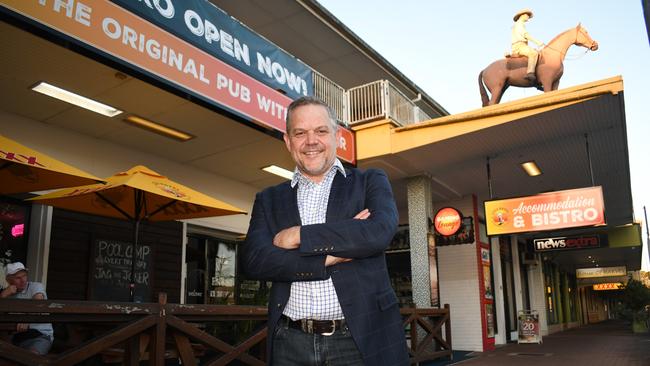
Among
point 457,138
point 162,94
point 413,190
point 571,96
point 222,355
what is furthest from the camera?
point 413,190

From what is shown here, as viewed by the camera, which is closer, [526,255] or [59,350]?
[59,350]

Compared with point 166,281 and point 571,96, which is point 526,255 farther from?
point 166,281

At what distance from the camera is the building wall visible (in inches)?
479

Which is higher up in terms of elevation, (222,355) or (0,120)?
(0,120)

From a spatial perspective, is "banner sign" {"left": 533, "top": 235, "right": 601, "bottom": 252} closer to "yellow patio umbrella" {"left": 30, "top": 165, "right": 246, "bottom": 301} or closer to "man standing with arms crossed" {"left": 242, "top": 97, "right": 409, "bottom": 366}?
"yellow patio umbrella" {"left": 30, "top": 165, "right": 246, "bottom": 301}

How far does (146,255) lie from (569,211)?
7.18 m

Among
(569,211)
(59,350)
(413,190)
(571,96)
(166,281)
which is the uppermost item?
(571,96)

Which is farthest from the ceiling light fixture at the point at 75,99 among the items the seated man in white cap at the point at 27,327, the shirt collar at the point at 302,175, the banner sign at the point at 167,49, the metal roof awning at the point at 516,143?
the shirt collar at the point at 302,175

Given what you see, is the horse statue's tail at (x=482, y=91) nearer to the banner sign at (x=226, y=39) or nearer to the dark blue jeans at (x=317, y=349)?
the banner sign at (x=226, y=39)

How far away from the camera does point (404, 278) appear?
13.8m

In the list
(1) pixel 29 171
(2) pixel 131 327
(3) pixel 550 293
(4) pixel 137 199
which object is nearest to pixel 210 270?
(4) pixel 137 199

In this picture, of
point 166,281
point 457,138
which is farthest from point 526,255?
point 166,281

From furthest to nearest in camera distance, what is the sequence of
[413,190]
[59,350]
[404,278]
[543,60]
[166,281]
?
[404,278]
[413,190]
[543,60]
[166,281]
[59,350]

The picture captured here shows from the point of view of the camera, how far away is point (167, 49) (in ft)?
18.3
